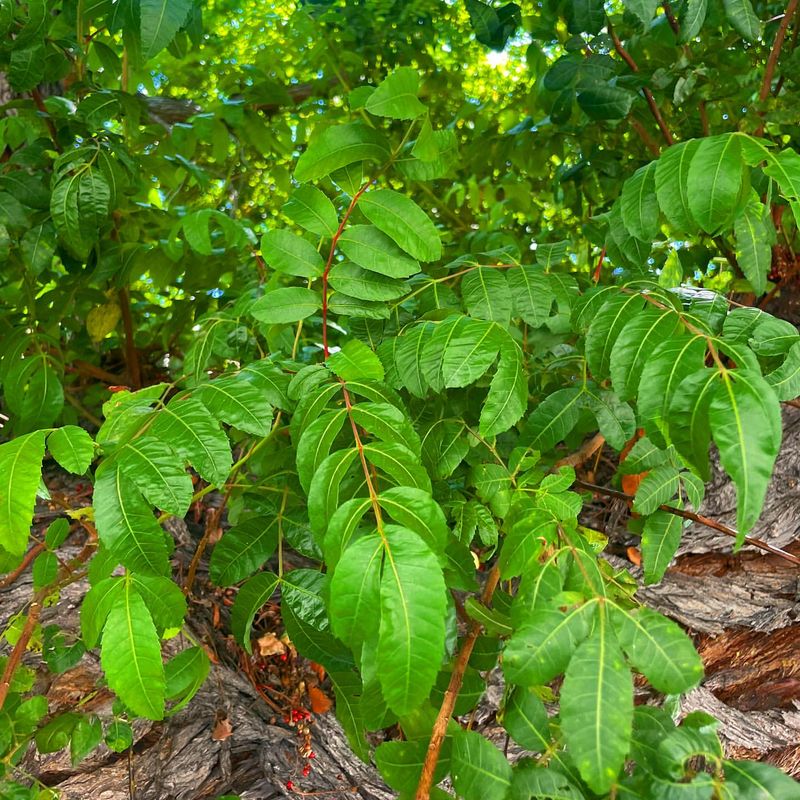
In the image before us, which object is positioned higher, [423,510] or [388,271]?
[388,271]

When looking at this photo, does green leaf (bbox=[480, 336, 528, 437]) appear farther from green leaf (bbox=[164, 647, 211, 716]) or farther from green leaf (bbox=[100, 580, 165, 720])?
green leaf (bbox=[164, 647, 211, 716])

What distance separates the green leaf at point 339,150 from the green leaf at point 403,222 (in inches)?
2.2

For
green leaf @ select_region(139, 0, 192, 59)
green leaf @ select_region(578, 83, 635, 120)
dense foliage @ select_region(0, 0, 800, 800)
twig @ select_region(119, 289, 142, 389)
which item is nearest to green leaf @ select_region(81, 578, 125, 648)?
dense foliage @ select_region(0, 0, 800, 800)

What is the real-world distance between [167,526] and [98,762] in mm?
547

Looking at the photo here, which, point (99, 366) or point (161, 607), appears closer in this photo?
point (161, 607)

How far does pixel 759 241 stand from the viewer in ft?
4.26

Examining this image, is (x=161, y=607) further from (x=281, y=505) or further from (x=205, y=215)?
(x=205, y=215)

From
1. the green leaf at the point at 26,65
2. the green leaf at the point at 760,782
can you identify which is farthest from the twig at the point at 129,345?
the green leaf at the point at 760,782

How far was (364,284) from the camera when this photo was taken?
3.75 feet

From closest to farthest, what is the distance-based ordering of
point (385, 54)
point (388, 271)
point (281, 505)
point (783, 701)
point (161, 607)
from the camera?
1. point (161, 607)
2. point (388, 271)
3. point (281, 505)
4. point (783, 701)
5. point (385, 54)

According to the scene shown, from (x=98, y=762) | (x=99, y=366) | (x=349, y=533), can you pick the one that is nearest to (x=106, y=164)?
(x=99, y=366)

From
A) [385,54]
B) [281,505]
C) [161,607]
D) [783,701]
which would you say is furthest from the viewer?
[385,54]

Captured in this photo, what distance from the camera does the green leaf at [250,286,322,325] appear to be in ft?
3.67

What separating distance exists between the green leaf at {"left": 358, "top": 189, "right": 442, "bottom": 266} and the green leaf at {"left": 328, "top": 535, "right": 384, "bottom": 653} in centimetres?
46
